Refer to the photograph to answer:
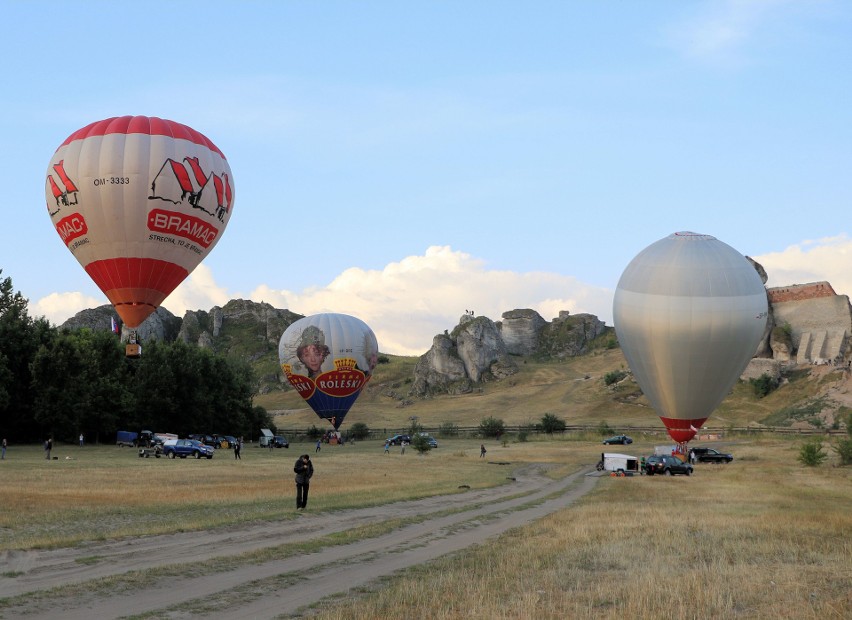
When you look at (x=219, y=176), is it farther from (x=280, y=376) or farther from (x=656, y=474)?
(x=280, y=376)

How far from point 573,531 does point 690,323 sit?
3995 cm

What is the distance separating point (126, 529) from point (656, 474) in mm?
36648

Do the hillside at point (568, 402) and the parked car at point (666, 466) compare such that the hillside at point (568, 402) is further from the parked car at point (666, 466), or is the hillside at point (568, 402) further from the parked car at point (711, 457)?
the parked car at point (666, 466)

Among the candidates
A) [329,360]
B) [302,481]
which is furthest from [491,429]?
[302,481]

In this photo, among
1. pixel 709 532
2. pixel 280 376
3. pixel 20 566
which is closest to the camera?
pixel 20 566

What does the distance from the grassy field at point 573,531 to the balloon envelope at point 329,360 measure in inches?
1536

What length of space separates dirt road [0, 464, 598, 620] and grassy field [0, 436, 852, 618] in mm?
899

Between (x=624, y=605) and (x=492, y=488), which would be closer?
(x=624, y=605)

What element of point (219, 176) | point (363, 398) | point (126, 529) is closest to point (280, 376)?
point (363, 398)

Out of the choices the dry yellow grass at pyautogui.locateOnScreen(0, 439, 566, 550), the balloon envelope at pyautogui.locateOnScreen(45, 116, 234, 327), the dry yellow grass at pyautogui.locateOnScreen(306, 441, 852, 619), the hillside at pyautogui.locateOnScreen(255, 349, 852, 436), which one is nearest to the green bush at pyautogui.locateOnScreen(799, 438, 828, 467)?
the dry yellow grass at pyautogui.locateOnScreen(0, 439, 566, 550)

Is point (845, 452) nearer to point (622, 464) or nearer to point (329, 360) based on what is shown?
point (622, 464)

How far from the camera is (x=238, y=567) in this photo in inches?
668

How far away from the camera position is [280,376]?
18712 cm

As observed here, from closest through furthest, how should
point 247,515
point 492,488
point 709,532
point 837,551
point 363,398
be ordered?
point 837,551, point 709,532, point 247,515, point 492,488, point 363,398
